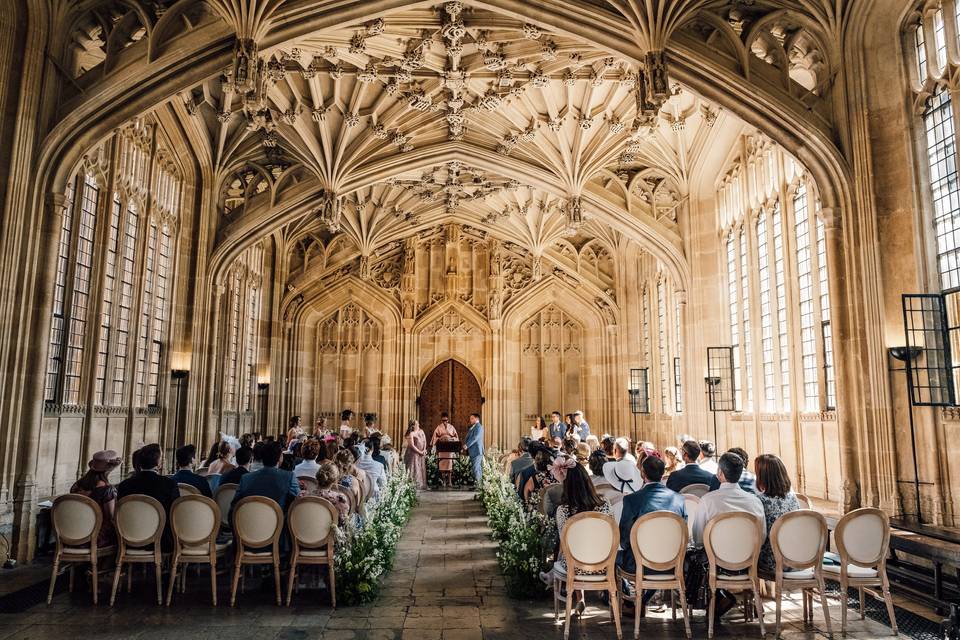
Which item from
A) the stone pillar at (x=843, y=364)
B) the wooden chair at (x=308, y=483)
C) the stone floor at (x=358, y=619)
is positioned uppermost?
the stone pillar at (x=843, y=364)

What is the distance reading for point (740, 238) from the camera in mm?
13359

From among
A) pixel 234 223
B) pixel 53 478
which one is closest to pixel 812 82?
pixel 234 223

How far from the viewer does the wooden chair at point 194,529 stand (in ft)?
19.9

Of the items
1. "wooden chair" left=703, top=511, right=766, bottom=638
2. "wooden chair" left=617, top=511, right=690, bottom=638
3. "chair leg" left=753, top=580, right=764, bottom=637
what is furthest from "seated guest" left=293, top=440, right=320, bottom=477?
"chair leg" left=753, top=580, right=764, bottom=637

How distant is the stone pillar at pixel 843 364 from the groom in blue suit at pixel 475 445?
27.7 feet

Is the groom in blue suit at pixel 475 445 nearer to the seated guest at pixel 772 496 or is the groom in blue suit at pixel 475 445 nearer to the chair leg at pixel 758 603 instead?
the seated guest at pixel 772 496

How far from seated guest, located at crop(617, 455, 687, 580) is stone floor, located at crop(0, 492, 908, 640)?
0.59 m

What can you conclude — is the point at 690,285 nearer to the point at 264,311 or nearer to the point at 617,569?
the point at 617,569

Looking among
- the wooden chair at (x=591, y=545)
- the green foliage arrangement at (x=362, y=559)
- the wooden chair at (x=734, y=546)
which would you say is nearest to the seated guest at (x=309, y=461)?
the green foliage arrangement at (x=362, y=559)

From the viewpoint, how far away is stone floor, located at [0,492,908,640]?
533 cm

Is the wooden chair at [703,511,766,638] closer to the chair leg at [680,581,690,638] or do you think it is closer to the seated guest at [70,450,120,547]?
the chair leg at [680,581,690,638]

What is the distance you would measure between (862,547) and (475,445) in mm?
10787

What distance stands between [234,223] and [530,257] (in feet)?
31.4

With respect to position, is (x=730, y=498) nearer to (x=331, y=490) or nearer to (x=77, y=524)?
(x=331, y=490)
